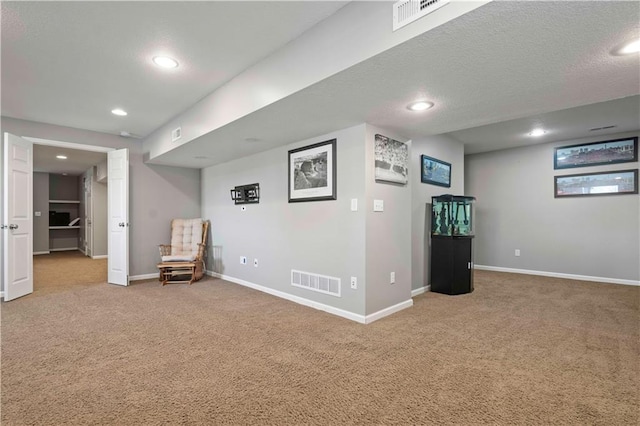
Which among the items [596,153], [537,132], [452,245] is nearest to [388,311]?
[452,245]

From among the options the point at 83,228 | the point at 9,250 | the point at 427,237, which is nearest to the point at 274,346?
the point at 427,237

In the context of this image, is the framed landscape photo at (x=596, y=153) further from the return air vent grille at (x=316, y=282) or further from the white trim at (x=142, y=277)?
the white trim at (x=142, y=277)

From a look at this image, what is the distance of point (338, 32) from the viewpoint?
2.12 meters

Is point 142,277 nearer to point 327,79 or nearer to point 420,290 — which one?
point 420,290

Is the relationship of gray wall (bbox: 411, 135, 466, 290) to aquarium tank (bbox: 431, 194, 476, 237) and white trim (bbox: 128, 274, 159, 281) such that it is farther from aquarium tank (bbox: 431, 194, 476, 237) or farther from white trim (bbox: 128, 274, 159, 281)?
white trim (bbox: 128, 274, 159, 281)

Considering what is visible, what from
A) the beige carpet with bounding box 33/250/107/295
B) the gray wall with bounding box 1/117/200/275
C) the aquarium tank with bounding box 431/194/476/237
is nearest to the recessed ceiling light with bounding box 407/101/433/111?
the aquarium tank with bounding box 431/194/476/237

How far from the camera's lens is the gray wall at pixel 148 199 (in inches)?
215

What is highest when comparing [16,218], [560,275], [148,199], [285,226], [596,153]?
[596,153]

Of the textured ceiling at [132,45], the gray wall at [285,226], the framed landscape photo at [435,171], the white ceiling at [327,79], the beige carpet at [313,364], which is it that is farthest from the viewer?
the framed landscape photo at [435,171]

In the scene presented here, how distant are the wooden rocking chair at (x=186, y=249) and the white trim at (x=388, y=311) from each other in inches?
130

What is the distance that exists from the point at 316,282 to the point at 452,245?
2.19 metres

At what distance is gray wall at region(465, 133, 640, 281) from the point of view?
17.0 ft

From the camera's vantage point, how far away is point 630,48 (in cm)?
179

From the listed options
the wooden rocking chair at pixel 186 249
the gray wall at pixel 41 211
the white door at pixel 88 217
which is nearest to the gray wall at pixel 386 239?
the wooden rocking chair at pixel 186 249
